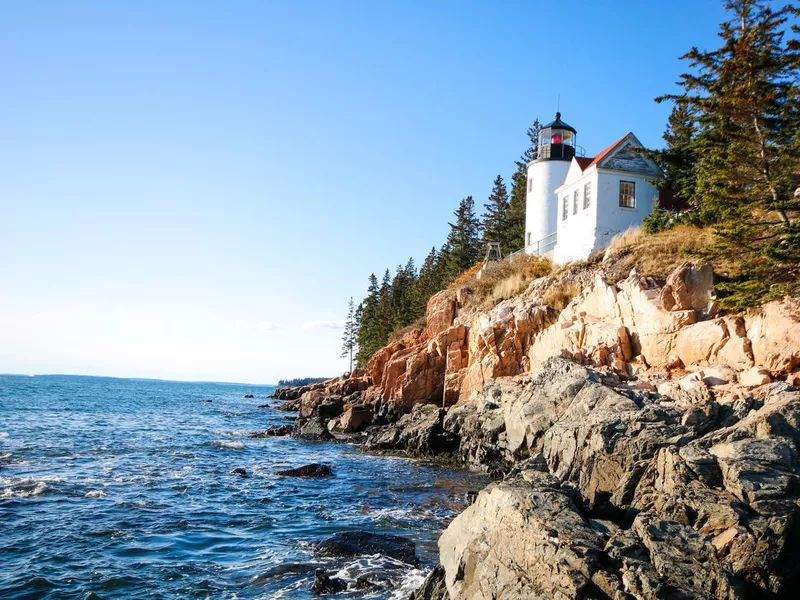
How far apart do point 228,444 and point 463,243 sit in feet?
106

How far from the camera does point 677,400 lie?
1534cm

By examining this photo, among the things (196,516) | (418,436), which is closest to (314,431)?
(418,436)

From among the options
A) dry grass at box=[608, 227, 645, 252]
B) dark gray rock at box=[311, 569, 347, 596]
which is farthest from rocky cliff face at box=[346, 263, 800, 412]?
dark gray rock at box=[311, 569, 347, 596]

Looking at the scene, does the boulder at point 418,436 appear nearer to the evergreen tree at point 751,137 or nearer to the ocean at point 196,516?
the ocean at point 196,516

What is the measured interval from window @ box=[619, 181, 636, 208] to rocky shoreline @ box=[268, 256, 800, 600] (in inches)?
234

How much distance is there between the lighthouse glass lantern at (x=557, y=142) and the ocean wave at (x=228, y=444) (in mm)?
26360

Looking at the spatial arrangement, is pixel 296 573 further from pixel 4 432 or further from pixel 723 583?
pixel 4 432

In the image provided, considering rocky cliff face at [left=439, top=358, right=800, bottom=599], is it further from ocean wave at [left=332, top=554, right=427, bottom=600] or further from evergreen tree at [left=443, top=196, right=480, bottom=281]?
evergreen tree at [left=443, top=196, right=480, bottom=281]

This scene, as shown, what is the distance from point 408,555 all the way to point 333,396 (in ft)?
91.4

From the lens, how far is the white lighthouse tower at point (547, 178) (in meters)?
36.8

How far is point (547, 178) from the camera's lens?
122ft

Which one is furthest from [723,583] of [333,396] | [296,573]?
[333,396]

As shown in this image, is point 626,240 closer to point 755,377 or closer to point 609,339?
point 609,339

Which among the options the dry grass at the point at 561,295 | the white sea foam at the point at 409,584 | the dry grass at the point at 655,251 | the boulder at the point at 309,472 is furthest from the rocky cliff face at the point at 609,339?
the white sea foam at the point at 409,584
